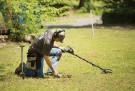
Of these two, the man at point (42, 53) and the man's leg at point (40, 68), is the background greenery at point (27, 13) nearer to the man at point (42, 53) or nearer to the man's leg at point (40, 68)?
the man at point (42, 53)

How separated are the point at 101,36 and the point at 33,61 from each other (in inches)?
432

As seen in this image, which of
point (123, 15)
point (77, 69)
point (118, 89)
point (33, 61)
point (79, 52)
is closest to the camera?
point (118, 89)

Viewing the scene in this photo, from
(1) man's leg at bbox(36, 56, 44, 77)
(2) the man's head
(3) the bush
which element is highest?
(2) the man's head

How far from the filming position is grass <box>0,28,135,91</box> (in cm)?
943

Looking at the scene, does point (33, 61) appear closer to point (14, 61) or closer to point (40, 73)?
point (40, 73)

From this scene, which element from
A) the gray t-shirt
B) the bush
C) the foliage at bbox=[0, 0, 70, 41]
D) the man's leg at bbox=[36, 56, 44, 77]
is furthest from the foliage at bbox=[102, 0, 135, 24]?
the gray t-shirt

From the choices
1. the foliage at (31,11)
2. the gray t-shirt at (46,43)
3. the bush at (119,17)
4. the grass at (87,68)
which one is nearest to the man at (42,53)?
the gray t-shirt at (46,43)

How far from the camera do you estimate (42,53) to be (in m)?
10.2

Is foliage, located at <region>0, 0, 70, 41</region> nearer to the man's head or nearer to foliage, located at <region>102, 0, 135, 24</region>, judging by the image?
the man's head

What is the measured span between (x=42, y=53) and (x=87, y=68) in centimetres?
225

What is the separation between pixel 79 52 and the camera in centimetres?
1540

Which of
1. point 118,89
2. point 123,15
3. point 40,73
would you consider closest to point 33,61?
point 40,73

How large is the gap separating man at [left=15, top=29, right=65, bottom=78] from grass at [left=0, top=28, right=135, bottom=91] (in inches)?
12.0

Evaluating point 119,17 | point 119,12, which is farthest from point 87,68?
point 119,17
